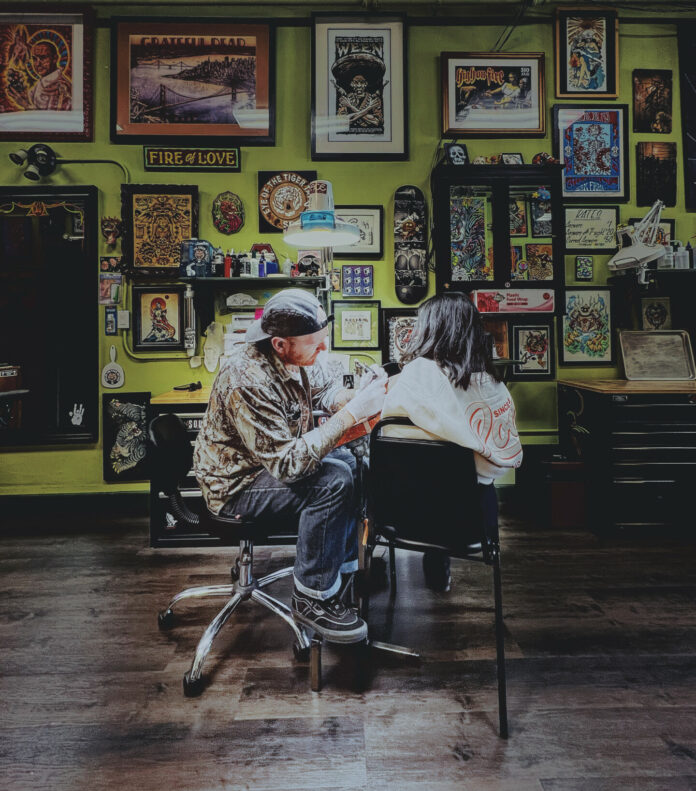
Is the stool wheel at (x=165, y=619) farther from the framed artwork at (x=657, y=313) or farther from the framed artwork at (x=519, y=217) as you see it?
the framed artwork at (x=657, y=313)

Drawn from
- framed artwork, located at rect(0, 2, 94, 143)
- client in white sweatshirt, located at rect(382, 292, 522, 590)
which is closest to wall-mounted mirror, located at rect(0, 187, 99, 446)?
framed artwork, located at rect(0, 2, 94, 143)

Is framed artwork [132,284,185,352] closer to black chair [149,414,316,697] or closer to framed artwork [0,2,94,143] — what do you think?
framed artwork [0,2,94,143]

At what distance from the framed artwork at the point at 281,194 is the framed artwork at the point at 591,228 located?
1.90m

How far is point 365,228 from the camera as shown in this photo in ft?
12.1

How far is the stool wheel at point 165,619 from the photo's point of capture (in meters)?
2.18

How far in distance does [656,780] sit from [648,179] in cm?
376

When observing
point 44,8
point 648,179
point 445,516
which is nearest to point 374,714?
point 445,516

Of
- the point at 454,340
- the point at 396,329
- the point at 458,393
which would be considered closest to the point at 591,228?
the point at 396,329

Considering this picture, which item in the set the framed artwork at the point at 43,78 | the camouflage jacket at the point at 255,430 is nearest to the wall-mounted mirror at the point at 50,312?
the framed artwork at the point at 43,78

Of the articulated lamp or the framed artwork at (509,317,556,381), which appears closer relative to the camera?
the articulated lamp

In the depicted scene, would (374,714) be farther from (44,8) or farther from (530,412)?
(44,8)

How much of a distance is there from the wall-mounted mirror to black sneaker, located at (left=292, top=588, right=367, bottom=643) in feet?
8.29

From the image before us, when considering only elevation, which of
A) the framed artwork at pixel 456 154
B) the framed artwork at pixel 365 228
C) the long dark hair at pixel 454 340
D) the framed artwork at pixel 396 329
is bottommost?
the long dark hair at pixel 454 340

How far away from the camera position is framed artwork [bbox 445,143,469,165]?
3.53 meters
